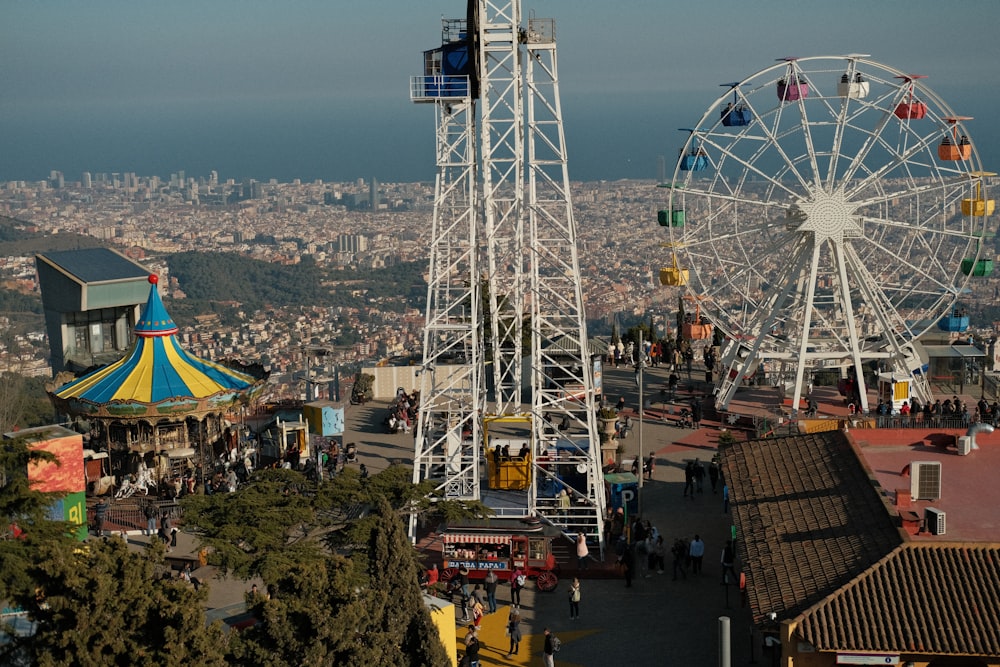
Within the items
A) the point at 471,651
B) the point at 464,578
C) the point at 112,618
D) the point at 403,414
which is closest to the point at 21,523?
the point at 112,618

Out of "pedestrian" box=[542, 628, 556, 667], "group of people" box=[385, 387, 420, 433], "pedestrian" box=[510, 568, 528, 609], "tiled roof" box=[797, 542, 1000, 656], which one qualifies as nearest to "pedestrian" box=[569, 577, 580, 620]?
"pedestrian" box=[510, 568, 528, 609]

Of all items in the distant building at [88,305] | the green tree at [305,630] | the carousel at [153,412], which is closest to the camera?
the green tree at [305,630]

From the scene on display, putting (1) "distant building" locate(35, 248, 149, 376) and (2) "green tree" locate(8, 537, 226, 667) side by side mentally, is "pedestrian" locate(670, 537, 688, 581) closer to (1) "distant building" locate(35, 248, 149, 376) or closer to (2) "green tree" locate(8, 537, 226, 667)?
(2) "green tree" locate(8, 537, 226, 667)

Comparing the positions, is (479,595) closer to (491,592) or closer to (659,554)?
(491,592)

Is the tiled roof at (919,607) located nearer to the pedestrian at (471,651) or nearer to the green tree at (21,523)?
the pedestrian at (471,651)

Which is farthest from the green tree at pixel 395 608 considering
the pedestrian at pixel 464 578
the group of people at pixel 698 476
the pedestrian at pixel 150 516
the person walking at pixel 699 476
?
the person walking at pixel 699 476

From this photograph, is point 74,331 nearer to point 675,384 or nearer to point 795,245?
point 675,384
